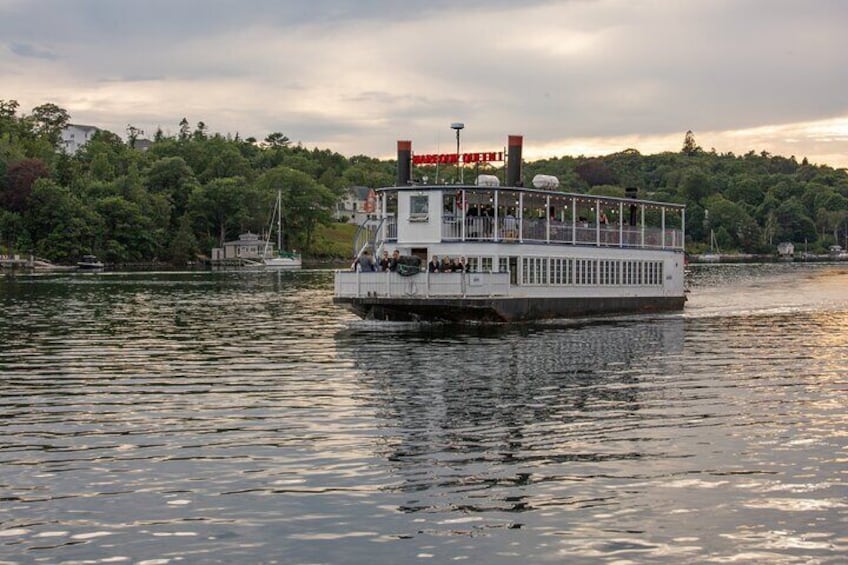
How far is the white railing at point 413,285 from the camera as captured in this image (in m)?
49.9

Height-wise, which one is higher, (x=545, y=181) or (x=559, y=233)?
(x=545, y=181)

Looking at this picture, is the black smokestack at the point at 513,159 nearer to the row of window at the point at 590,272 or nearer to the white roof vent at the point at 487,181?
the white roof vent at the point at 487,181

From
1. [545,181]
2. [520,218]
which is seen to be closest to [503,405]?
[520,218]

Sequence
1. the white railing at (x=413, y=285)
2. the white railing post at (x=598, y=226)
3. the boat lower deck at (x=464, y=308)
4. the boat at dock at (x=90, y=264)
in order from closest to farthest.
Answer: the white railing at (x=413, y=285)
the boat lower deck at (x=464, y=308)
the white railing post at (x=598, y=226)
the boat at dock at (x=90, y=264)

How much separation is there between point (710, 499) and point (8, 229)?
173540mm

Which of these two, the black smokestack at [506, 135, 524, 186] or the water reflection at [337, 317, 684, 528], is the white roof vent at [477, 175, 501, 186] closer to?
the black smokestack at [506, 135, 524, 186]

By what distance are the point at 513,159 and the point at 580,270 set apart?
6718 mm

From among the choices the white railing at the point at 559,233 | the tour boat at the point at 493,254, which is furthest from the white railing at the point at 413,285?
the white railing at the point at 559,233

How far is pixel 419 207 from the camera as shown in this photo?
54125 millimetres

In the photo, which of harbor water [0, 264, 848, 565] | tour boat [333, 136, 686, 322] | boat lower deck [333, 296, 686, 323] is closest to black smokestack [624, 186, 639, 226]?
tour boat [333, 136, 686, 322]

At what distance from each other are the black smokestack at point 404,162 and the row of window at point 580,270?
25.8 ft

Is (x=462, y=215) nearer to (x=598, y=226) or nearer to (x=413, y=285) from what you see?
(x=413, y=285)

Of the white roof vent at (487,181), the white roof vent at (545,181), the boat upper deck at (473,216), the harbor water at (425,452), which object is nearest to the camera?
the harbor water at (425,452)

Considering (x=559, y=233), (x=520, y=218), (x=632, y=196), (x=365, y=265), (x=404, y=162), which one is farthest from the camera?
(x=632, y=196)
